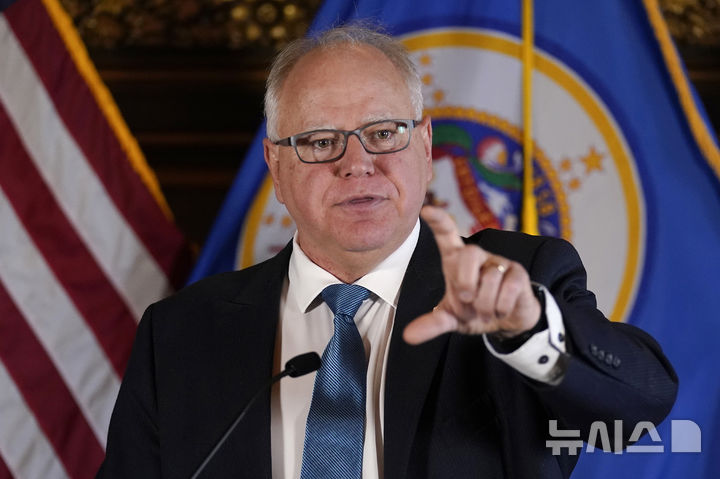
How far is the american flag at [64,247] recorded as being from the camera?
257cm

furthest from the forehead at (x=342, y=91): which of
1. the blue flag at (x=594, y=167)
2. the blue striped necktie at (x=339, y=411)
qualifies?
the blue flag at (x=594, y=167)

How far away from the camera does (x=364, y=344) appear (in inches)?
68.0

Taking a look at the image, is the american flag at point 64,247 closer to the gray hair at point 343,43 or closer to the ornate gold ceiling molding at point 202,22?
the ornate gold ceiling molding at point 202,22

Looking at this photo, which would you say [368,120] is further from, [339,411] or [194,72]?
[194,72]

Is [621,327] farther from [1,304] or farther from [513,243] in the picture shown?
[1,304]

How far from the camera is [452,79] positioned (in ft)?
8.16

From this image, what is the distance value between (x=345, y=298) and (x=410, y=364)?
20 centimetres

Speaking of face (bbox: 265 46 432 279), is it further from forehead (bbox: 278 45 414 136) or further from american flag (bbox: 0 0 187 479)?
american flag (bbox: 0 0 187 479)

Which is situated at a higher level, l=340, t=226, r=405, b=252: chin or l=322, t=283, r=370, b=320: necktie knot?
l=340, t=226, r=405, b=252: chin

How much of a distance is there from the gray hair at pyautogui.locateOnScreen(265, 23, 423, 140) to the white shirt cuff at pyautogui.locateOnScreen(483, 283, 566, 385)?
2.08 ft

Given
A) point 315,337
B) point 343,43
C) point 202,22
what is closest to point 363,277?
point 315,337

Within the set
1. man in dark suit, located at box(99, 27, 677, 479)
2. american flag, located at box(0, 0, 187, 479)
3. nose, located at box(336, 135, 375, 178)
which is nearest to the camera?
man in dark suit, located at box(99, 27, 677, 479)

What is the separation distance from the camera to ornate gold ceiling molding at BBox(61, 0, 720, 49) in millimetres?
2732

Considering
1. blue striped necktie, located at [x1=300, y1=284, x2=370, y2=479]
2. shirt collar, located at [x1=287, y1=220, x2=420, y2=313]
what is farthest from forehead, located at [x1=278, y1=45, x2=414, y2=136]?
blue striped necktie, located at [x1=300, y1=284, x2=370, y2=479]
